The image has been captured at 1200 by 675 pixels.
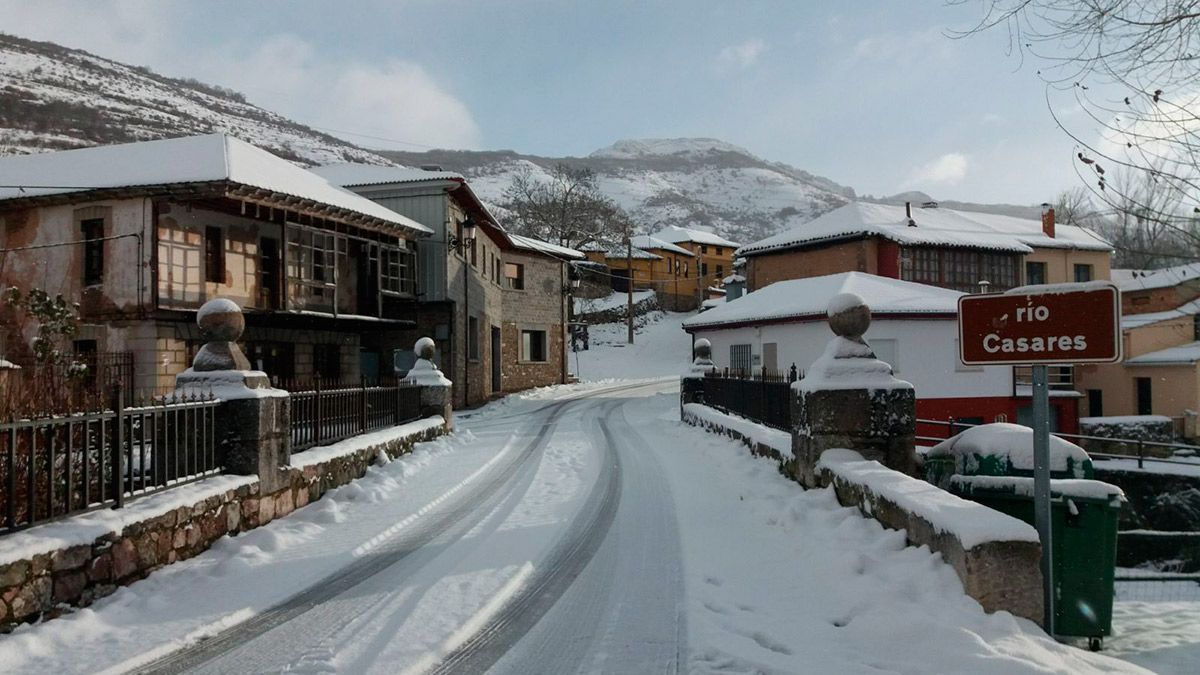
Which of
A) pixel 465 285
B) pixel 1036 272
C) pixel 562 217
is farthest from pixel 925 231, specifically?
pixel 562 217

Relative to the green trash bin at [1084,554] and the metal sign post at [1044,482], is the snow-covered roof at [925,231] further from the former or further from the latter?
the metal sign post at [1044,482]

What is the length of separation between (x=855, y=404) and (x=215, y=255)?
663 inches

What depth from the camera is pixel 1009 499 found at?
5.19 m

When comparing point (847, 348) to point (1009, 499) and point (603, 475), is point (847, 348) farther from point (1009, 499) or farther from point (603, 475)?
point (603, 475)

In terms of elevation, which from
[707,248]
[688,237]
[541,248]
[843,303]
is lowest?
[843,303]

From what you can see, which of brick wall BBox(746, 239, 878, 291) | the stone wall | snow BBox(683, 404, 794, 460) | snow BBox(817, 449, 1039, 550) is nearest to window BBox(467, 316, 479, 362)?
snow BBox(683, 404, 794, 460)

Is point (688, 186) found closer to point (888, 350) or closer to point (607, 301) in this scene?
point (607, 301)

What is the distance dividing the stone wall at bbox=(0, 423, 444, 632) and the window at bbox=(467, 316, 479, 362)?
57.7ft

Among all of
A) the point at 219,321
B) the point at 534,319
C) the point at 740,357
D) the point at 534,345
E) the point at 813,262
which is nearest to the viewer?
the point at 219,321

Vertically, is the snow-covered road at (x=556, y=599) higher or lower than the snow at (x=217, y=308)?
lower

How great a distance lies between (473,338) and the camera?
26.5 meters

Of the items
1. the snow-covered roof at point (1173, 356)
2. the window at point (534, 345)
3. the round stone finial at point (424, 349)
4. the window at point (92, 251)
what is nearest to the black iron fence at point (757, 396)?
the round stone finial at point (424, 349)

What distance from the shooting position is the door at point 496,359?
29188mm

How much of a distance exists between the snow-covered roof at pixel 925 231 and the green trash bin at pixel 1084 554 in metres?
27.6
